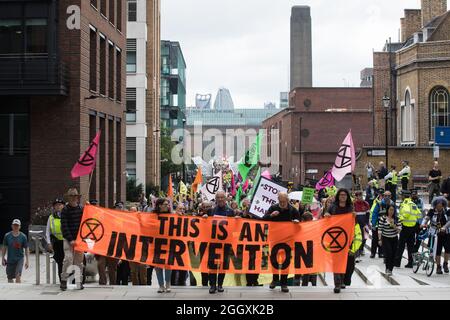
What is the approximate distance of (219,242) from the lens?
13.7 m

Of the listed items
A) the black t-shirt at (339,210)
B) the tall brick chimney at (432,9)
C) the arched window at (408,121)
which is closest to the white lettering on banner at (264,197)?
the black t-shirt at (339,210)

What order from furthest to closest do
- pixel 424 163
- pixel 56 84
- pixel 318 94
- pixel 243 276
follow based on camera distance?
pixel 318 94 < pixel 424 163 < pixel 56 84 < pixel 243 276

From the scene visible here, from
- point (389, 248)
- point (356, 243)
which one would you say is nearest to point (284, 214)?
point (356, 243)

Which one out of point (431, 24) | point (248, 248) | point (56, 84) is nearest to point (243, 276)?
point (248, 248)

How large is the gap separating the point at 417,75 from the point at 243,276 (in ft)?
139

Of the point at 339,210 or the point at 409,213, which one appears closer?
the point at 339,210

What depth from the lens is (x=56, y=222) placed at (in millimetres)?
15109

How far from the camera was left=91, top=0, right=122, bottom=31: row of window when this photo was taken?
3272cm

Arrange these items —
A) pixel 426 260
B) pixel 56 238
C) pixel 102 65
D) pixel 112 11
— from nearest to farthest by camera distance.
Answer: pixel 56 238 < pixel 426 260 < pixel 102 65 < pixel 112 11

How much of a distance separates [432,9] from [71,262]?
5606 centimetres

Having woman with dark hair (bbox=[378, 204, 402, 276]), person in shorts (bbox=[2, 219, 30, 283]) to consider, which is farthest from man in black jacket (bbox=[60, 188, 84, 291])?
woman with dark hair (bbox=[378, 204, 402, 276])

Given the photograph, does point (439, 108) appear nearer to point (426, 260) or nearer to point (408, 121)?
point (408, 121)
